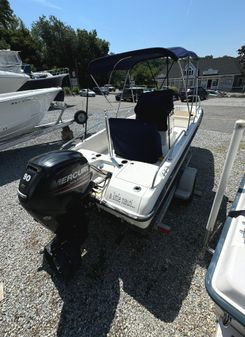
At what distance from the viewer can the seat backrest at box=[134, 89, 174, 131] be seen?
9.21 feet

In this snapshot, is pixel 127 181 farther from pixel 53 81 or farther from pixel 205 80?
pixel 205 80

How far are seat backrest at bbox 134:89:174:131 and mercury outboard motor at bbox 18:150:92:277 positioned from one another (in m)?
1.63

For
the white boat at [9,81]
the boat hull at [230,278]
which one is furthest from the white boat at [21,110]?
the boat hull at [230,278]

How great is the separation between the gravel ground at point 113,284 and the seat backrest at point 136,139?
0.84 metres

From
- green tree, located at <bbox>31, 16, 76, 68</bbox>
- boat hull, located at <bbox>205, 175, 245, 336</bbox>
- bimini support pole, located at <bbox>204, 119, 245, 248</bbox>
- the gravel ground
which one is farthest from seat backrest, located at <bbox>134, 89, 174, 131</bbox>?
green tree, located at <bbox>31, 16, 76, 68</bbox>

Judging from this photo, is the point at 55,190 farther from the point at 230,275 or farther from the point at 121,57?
the point at 121,57

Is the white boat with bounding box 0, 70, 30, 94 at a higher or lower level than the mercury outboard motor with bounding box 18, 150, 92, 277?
higher

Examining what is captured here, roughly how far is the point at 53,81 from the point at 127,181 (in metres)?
10.8

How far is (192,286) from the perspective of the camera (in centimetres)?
166

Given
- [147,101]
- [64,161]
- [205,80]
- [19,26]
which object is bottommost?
[205,80]

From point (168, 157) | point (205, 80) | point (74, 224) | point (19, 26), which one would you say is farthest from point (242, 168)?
point (19, 26)

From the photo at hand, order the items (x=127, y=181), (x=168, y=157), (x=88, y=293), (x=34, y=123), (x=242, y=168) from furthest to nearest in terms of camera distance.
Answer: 1. (x=34, y=123)
2. (x=242, y=168)
3. (x=168, y=157)
4. (x=127, y=181)
5. (x=88, y=293)

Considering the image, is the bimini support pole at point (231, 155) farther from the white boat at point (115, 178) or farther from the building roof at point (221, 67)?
the building roof at point (221, 67)

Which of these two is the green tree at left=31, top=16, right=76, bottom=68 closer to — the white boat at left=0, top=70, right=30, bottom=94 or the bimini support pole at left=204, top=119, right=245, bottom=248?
the white boat at left=0, top=70, right=30, bottom=94
